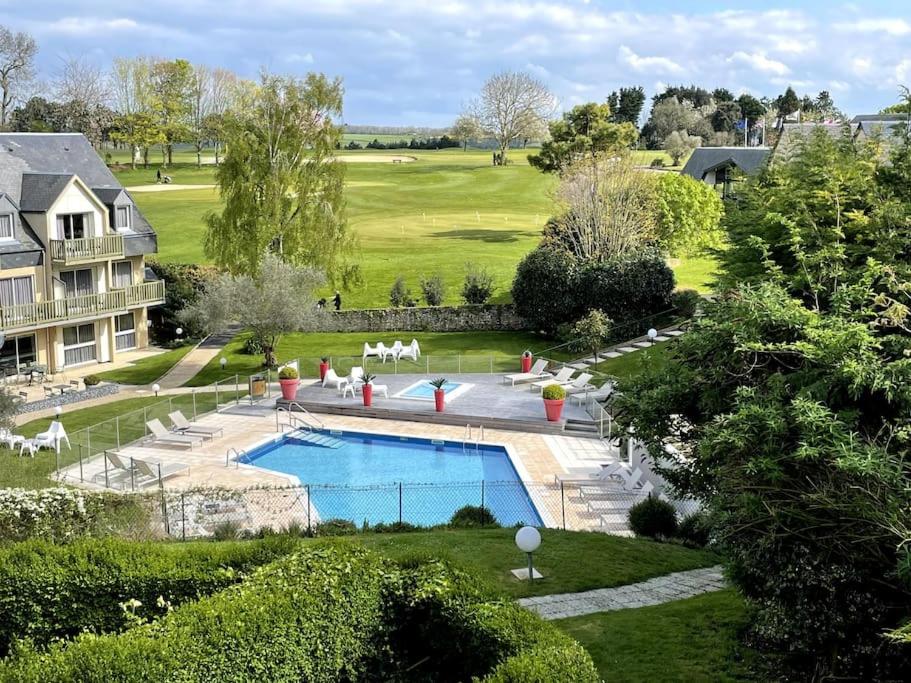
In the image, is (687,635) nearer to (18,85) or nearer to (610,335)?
(610,335)

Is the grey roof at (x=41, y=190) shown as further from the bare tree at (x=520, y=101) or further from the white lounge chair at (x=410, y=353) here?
the bare tree at (x=520, y=101)

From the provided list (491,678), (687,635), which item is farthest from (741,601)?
(491,678)

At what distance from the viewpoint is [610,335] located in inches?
1522

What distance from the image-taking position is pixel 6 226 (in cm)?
3691

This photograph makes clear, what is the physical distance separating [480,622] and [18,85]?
87666 mm

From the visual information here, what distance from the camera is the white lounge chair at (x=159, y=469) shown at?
77.6ft

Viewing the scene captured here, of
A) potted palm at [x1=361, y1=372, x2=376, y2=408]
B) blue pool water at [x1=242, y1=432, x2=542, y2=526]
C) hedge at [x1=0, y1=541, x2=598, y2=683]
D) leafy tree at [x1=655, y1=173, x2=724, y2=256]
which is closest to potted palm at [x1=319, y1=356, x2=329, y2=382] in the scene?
potted palm at [x1=361, y1=372, x2=376, y2=408]

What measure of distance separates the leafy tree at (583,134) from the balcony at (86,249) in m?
28.1

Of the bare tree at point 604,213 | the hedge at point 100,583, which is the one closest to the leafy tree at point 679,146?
the bare tree at point 604,213

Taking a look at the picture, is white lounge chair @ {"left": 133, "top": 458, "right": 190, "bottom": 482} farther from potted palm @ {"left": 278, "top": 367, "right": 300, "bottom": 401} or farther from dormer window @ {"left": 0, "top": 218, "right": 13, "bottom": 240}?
dormer window @ {"left": 0, "top": 218, "right": 13, "bottom": 240}

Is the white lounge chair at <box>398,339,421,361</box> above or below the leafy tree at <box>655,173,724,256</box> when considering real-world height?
below

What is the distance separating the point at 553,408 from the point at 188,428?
10739mm

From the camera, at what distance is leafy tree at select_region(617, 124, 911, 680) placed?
1077cm

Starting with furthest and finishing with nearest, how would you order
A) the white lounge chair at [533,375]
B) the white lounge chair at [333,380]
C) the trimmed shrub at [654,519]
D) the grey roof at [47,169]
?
the grey roof at [47,169] < the white lounge chair at [533,375] < the white lounge chair at [333,380] < the trimmed shrub at [654,519]
